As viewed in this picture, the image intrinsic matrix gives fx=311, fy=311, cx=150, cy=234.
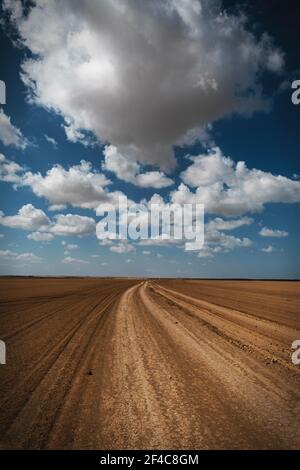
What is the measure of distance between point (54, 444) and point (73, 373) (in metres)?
2.50

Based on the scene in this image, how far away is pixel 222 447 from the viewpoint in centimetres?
395

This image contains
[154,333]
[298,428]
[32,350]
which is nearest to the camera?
[298,428]

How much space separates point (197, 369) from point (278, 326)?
696 cm

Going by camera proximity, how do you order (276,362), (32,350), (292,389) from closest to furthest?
(292,389), (276,362), (32,350)

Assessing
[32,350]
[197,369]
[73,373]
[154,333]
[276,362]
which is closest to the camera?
[73,373]

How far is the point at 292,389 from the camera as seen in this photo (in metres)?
5.85
